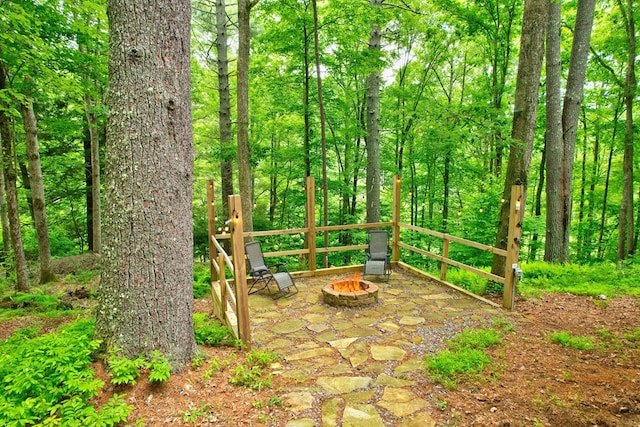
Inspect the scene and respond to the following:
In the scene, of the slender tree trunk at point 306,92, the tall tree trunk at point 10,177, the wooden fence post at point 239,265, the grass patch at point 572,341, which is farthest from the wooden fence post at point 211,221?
the grass patch at point 572,341

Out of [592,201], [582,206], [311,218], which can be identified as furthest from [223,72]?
[582,206]

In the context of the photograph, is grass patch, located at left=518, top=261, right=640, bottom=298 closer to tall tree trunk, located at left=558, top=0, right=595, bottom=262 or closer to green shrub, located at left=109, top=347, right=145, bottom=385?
tall tree trunk, located at left=558, top=0, right=595, bottom=262

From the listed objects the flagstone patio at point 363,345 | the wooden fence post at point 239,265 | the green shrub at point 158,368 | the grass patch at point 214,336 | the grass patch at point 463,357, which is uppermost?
the wooden fence post at point 239,265

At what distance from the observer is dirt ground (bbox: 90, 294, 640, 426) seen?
260 centimetres

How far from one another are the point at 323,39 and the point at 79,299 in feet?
24.5

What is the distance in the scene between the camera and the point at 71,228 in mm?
11805

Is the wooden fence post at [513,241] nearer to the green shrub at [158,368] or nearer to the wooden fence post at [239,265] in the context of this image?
the wooden fence post at [239,265]

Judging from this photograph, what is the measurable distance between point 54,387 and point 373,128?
24.1 ft

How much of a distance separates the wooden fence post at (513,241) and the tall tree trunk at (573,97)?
10.6 ft

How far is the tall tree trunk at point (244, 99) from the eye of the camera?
642cm

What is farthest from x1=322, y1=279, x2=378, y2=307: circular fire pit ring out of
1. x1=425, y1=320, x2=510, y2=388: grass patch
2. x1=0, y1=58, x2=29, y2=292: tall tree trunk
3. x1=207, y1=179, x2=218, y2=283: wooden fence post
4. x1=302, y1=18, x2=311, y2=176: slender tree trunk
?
x1=0, y1=58, x2=29, y2=292: tall tree trunk

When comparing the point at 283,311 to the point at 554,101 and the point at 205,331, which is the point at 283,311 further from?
the point at 554,101

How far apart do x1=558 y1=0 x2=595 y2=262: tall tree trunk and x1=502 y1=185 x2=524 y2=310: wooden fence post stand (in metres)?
3.23

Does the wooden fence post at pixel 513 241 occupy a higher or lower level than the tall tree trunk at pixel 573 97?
lower
